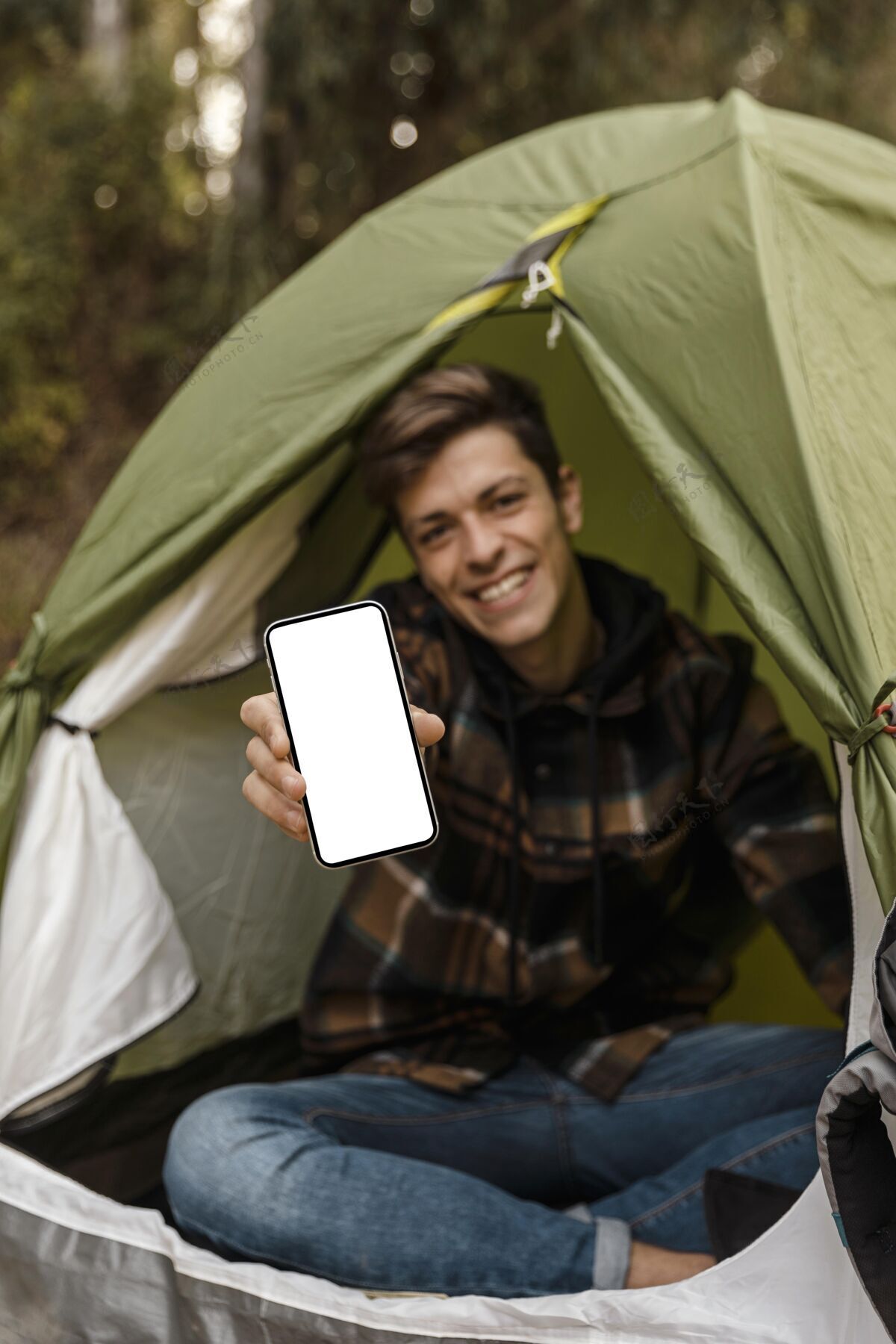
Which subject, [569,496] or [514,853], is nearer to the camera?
[514,853]

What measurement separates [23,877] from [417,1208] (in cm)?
56

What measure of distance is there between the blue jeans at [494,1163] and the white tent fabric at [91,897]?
0.17 meters

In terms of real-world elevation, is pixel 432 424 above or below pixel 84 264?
below

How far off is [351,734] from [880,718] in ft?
1.40

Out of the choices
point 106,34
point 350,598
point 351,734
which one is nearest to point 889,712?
point 351,734

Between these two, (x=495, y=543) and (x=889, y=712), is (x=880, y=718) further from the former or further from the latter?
(x=495, y=543)

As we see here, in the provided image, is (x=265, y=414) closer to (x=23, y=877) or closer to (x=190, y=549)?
(x=190, y=549)

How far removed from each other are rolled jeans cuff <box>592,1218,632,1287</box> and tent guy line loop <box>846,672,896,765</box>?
550 millimetres

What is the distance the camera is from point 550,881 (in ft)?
4.46

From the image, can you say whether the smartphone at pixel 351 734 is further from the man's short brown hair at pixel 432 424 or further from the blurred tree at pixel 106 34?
the blurred tree at pixel 106 34

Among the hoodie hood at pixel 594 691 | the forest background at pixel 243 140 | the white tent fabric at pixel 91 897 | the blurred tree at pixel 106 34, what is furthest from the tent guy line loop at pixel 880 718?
the blurred tree at pixel 106 34

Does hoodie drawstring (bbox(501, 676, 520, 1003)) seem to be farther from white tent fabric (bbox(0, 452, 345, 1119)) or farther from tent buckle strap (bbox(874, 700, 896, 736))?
tent buckle strap (bbox(874, 700, 896, 736))

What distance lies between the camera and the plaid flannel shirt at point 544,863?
1.36 metres

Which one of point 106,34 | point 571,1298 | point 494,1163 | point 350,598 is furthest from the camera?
point 106,34
